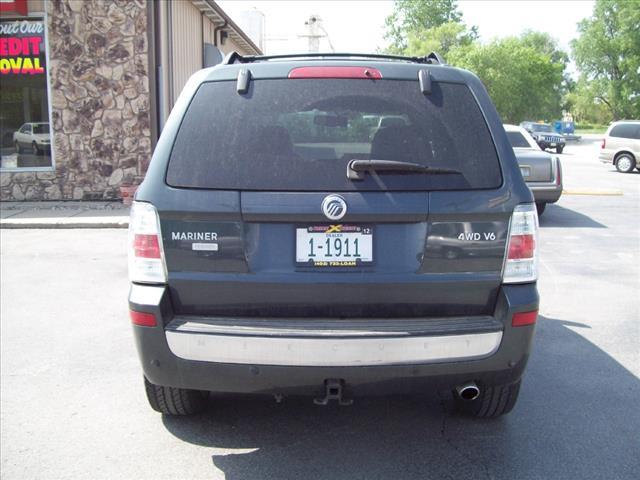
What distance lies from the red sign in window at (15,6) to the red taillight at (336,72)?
1164cm

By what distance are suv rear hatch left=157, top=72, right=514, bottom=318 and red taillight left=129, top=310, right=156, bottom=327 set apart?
128 mm

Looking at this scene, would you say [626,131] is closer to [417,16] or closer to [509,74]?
[509,74]

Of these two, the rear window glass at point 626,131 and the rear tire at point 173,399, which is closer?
the rear tire at point 173,399

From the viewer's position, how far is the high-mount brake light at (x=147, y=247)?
125 inches

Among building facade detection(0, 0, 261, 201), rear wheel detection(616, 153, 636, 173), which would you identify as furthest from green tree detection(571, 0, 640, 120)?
building facade detection(0, 0, 261, 201)

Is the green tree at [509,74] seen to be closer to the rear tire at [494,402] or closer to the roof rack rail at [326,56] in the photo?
the roof rack rail at [326,56]

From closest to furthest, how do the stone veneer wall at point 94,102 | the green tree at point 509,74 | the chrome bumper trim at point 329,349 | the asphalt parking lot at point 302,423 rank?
the chrome bumper trim at point 329,349 < the asphalt parking lot at point 302,423 < the stone veneer wall at point 94,102 < the green tree at point 509,74

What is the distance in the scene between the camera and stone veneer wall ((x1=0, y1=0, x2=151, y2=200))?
43.1ft

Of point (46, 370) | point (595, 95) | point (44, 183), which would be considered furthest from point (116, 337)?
point (595, 95)

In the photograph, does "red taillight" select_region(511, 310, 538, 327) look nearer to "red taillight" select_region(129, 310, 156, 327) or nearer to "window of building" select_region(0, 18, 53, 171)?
"red taillight" select_region(129, 310, 156, 327)

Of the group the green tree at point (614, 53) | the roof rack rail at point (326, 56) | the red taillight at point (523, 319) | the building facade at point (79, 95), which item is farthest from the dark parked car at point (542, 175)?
the green tree at point (614, 53)

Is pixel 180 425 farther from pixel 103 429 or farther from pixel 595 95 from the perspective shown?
pixel 595 95

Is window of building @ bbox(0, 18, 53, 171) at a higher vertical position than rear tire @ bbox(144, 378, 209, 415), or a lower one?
higher

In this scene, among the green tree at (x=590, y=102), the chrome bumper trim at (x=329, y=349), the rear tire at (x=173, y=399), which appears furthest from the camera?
the green tree at (x=590, y=102)
